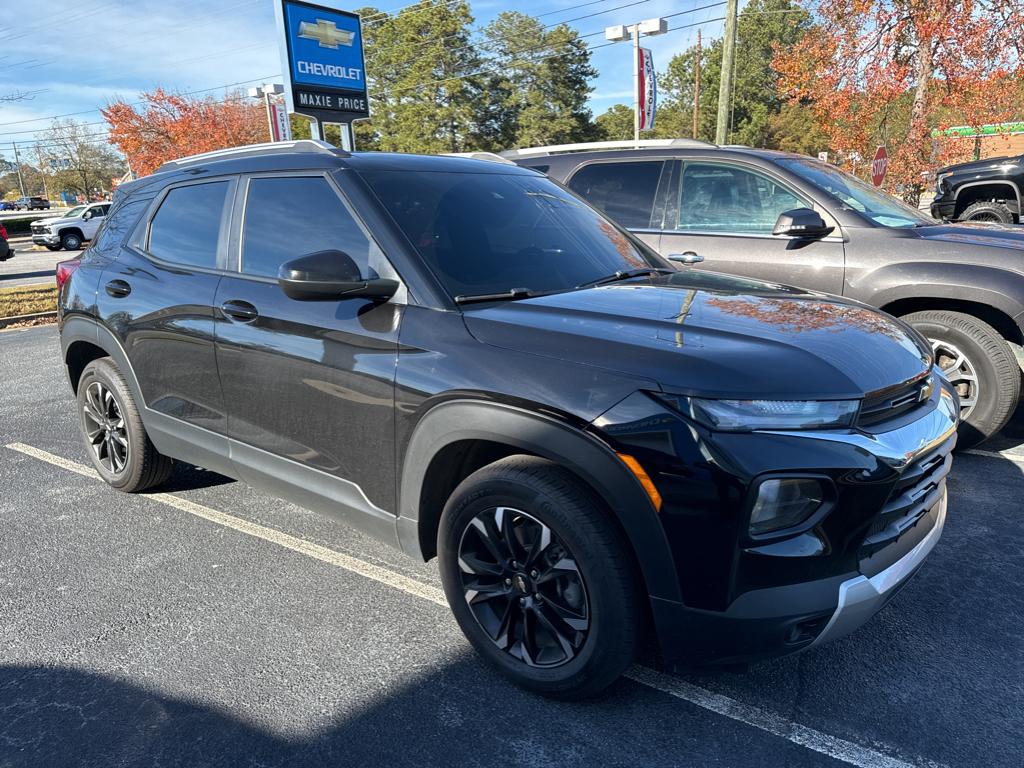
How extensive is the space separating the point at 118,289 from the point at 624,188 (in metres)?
3.70

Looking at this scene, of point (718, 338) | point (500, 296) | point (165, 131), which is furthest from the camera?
point (165, 131)

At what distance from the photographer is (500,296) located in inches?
112

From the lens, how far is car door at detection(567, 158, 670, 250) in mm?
5727

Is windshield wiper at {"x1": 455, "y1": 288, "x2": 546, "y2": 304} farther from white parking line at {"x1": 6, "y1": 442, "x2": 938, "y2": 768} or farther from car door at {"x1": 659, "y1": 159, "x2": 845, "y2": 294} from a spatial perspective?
car door at {"x1": 659, "y1": 159, "x2": 845, "y2": 294}

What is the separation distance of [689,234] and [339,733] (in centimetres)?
431

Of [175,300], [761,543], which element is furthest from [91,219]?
[761,543]

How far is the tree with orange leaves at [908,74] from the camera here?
1340 centimetres

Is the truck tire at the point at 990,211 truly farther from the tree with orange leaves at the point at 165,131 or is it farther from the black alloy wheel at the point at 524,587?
the tree with orange leaves at the point at 165,131

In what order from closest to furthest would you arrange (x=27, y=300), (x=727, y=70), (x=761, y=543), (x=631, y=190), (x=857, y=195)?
(x=761, y=543)
(x=857, y=195)
(x=631, y=190)
(x=27, y=300)
(x=727, y=70)

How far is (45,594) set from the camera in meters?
3.29

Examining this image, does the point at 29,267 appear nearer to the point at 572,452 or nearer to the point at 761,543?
the point at 572,452

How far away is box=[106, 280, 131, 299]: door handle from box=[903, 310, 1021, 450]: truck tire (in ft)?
14.9

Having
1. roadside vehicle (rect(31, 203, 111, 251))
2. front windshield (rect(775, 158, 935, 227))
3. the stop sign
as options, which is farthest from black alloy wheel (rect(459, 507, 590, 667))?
roadside vehicle (rect(31, 203, 111, 251))

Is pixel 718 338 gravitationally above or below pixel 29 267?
above
